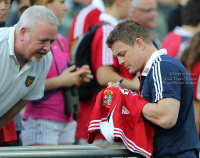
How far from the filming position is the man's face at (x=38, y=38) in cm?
338

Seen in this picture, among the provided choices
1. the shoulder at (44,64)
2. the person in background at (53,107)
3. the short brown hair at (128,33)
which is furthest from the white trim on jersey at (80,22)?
the short brown hair at (128,33)

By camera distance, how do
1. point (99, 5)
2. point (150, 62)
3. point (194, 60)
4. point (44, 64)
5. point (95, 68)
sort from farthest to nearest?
point (99, 5)
point (194, 60)
point (95, 68)
point (44, 64)
point (150, 62)

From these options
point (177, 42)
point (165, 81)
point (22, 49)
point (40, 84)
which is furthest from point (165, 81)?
point (177, 42)

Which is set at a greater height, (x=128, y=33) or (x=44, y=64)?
(x=128, y=33)

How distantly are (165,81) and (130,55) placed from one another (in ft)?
1.46

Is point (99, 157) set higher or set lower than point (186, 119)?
lower

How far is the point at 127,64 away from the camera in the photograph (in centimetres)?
326

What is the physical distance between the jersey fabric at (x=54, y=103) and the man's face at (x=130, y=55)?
1.32 meters

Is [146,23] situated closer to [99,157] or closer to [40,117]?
[40,117]

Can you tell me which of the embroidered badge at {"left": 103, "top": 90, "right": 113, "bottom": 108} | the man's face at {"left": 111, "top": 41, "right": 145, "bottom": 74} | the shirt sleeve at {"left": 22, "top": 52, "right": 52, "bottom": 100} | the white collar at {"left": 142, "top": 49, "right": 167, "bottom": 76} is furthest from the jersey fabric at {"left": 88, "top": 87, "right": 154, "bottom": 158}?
the shirt sleeve at {"left": 22, "top": 52, "right": 52, "bottom": 100}

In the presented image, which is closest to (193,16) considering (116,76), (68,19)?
(116,76)

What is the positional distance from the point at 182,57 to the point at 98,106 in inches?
95.5

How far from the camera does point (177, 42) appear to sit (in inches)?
221

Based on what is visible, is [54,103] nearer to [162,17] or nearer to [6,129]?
[6,129]
